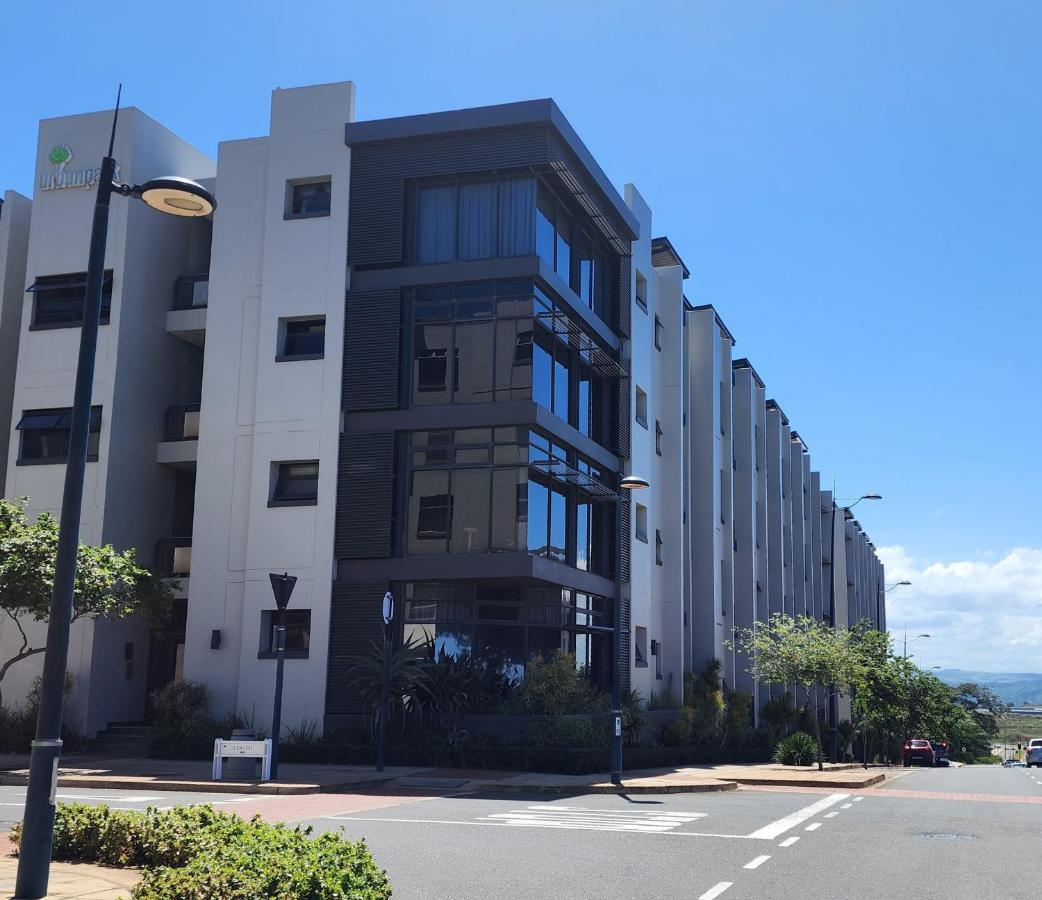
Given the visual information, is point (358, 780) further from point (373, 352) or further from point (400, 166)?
point (400, 166)

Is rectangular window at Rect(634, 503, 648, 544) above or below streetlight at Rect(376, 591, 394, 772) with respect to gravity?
above

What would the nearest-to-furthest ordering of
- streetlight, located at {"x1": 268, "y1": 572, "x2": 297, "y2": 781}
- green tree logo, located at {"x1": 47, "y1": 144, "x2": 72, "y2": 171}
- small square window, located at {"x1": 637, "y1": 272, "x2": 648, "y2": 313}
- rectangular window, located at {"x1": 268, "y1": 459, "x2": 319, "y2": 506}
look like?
streetlight, located at {"x1": 268, "y1": 572, "x2": 297, "y2": 781} < rectangular window, located at {"x1": 268, "y1": 459, "x2": 319, "y2": 506} < green tree logo, located at {"x1": 47, "y1": 144, "x2": 72, "y2": 171} < small square window, located at {"x1": 637, "y1": 272, "x2": 648, "y2": 313}

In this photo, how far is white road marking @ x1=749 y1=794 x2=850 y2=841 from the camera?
15438 mm

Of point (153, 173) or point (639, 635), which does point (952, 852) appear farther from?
point (153, 173)

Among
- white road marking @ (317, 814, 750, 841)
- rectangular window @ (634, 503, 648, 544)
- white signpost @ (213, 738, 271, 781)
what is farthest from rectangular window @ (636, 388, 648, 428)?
white road marking @ (317, 814, 750, 841)

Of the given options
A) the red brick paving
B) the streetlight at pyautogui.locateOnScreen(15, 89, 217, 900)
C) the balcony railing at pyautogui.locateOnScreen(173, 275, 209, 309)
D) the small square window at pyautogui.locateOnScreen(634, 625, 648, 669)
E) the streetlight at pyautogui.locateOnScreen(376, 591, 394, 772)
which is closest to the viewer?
the streetlight at pyautogui.locateOnScreen(15, 89, 217, 900)

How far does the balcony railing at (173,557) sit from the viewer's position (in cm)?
3170

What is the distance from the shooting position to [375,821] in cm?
1602

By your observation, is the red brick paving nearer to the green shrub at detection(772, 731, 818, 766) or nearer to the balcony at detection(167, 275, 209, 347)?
the balcony at detection(167, 275, 209, 347)

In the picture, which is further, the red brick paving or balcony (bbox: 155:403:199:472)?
balcony (bbox: 155:403:199:472)

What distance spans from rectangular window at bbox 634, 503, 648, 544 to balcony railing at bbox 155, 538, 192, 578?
1380cm

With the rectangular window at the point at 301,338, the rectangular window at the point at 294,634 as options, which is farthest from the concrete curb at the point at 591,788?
the rectangular window at the point at 301,338

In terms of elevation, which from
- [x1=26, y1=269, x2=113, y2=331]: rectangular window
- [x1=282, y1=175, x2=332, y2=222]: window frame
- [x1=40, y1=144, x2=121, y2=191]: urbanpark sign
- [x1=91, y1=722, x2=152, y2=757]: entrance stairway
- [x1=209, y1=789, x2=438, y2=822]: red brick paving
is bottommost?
[x1=209, y1=789, x2=438, y2=822]: red brick paving

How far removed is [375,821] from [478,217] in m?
18.1
